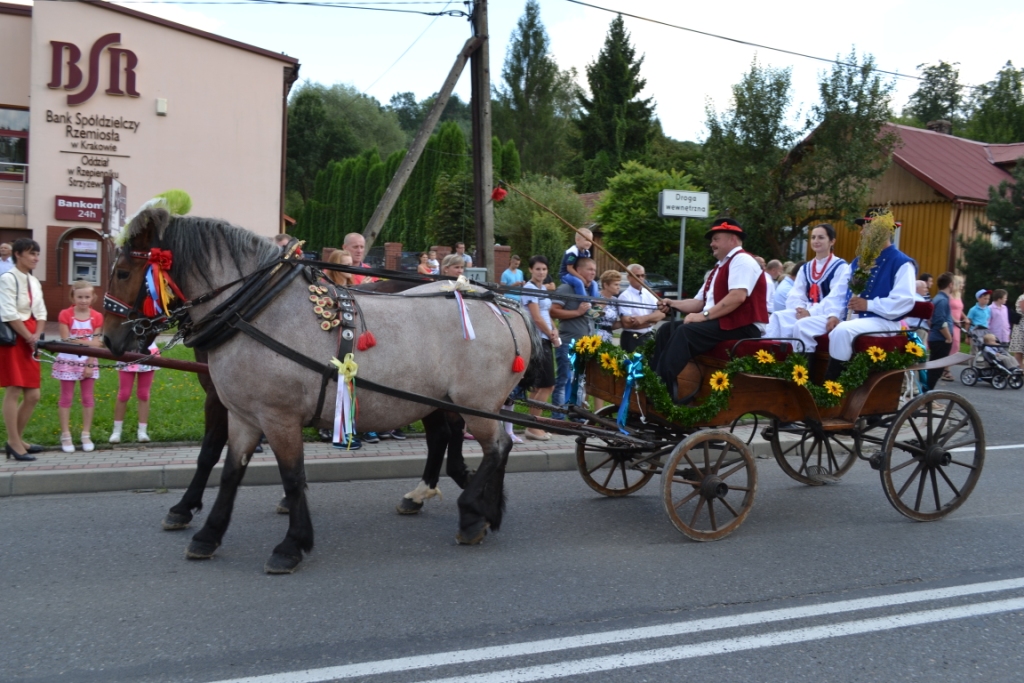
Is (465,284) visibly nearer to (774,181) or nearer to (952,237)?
(774,181)

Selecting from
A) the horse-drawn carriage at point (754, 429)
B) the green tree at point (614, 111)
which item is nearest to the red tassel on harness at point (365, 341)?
the horse-drawn carriage at point (754, 429)

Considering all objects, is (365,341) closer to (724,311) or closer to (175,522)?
(175,522)

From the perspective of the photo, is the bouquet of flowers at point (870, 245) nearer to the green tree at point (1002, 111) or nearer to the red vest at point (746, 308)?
the red vest at point (746, 308)

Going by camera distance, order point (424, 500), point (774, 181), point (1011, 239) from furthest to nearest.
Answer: point (774, 181) < point (1011, 239) < point (424, 500)

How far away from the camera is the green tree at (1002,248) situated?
20500 mm

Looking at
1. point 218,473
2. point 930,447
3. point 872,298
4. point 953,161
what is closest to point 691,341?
point 872,298

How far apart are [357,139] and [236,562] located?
58.7 m

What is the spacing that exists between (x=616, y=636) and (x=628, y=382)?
2031 millimetres

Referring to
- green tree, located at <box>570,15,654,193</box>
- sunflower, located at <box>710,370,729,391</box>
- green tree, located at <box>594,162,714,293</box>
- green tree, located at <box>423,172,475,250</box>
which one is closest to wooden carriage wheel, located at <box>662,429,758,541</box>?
sunflower, located at <box>710,370,729,391</box>

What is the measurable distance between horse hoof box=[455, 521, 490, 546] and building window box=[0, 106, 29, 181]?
19.0 m

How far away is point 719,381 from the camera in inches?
223

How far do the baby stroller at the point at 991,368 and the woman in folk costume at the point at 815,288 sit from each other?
9.15 m

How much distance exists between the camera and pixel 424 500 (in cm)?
630

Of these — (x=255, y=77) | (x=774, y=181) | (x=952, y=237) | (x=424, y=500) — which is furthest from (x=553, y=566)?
(x=952, y=237)
